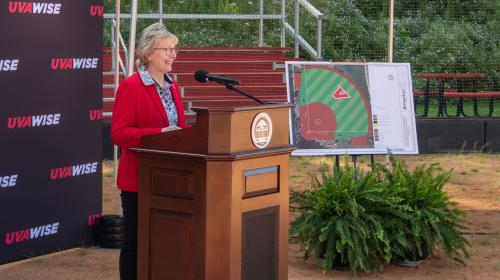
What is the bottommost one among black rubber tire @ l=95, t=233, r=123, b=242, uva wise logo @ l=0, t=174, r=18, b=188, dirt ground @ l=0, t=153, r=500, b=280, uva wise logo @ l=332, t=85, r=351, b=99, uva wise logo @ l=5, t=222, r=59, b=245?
dirt ground @ l=0, t=153, r=500, b=280

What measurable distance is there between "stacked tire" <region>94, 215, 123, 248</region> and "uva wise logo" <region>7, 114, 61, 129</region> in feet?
3.24

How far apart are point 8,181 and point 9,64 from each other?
90 cm

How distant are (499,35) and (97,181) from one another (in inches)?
414

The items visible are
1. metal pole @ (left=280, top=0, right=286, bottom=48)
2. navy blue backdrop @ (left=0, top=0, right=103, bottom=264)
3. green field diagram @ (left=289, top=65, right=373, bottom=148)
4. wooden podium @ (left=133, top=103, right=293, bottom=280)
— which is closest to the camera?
wooden podium @ (left=133, top=103, right=293, bottom=280)

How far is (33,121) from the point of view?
330 inches

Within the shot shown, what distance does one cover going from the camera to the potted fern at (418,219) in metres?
8.06

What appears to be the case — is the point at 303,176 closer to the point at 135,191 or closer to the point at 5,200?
the point at 5,200

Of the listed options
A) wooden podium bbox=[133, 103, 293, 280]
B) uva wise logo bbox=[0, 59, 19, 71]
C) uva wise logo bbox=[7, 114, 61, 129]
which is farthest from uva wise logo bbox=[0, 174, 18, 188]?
wooden podium bbox=[133, 103, 293, 280]

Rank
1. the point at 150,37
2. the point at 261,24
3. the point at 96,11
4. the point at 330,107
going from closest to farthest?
the point at 150,37 → the point at 96,11 → the point at 330,107 → the point at 261,24

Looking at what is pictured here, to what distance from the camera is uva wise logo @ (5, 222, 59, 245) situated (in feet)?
27.2

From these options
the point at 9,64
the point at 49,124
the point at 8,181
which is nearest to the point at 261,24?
the point at 49,124

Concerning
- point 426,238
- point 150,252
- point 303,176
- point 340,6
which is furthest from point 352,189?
point 340,6

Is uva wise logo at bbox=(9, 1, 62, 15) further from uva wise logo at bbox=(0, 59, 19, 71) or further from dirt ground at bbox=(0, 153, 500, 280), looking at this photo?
dirt ground at bbox=(0, 153, 500, 280)

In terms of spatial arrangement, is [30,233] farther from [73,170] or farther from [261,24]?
[261,24]
